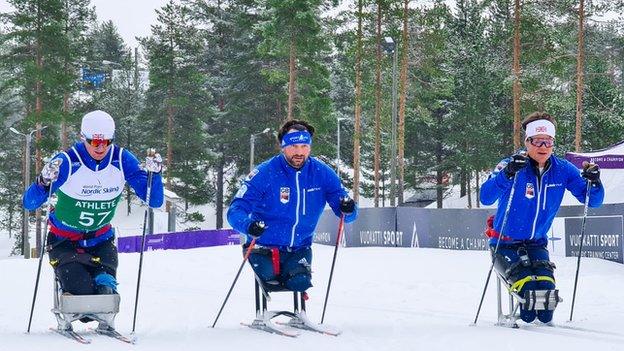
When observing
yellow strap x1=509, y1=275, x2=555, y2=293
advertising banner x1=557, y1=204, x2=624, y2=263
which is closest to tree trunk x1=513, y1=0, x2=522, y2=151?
advertising banner x1=557, y1=204, x2=624, y2=263

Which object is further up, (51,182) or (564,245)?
(51,182)

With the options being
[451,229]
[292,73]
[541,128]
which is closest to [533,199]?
[541,128]

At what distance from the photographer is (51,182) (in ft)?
22.8

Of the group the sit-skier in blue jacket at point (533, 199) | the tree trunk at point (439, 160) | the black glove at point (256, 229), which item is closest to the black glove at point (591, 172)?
the sit-skier in blue jacket at point (533, 199)

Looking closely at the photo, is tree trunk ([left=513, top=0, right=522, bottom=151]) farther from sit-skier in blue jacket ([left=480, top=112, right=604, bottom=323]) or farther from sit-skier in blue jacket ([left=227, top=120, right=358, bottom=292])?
sit-skier in blue jacket ([left=227, top=120, right=358, bottom=292])

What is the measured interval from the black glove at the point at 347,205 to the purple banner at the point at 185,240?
83.9ft

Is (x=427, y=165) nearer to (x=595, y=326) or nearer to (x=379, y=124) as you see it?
(x=379, y=124)

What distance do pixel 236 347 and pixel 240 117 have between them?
4399cm

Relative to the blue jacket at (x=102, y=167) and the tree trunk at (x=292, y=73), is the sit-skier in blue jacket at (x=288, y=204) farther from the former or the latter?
the tree trunk at (x=292, y=73)

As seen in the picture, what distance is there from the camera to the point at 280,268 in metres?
7.50

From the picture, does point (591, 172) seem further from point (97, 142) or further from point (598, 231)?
point (598, 231)

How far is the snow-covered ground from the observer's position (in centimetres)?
659

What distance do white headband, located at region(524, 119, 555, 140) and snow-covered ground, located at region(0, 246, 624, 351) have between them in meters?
1.71

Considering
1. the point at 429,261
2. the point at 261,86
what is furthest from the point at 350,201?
the point at 261,86
